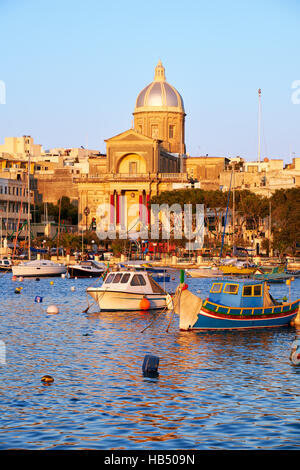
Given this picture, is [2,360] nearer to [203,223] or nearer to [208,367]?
[208,367]

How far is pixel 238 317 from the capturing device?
4066 cm

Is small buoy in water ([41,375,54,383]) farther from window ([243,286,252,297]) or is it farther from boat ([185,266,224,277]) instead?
boat ([185,266,224,277])

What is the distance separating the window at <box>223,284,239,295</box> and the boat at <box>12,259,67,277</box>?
5148 cm

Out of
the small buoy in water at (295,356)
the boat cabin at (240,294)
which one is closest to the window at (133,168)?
the boat cabin at (240,294)

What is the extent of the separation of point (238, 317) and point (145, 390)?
14.6 metres

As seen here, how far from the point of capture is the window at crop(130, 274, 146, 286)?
50.7m

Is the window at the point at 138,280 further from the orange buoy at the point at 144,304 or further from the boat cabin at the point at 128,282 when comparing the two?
the orange buoy at the point at 144,304

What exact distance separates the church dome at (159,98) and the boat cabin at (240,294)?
435 ft

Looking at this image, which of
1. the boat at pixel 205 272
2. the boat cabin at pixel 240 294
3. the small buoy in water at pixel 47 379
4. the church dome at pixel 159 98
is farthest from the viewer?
the church dome at pixel 159 98

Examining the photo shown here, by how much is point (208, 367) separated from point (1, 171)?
135m

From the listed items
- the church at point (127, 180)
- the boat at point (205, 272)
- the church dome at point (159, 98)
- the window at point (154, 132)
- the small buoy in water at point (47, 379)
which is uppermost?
the church dome at point (159, 98)

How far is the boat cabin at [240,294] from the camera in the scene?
4119 centimetres

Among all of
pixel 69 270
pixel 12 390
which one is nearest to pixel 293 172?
pixel 69 270
